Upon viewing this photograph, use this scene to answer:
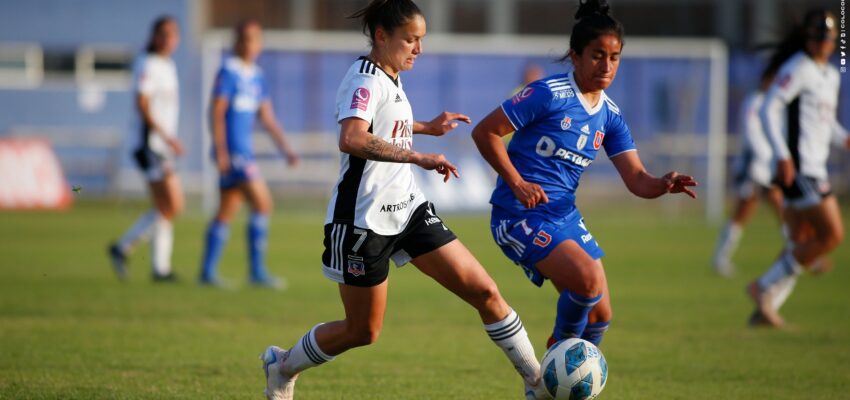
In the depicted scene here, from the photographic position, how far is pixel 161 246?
39.5ft

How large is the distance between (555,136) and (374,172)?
1.20 m

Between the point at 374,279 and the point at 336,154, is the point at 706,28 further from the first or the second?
the point at 374,279

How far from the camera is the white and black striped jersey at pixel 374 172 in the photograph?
217 inches

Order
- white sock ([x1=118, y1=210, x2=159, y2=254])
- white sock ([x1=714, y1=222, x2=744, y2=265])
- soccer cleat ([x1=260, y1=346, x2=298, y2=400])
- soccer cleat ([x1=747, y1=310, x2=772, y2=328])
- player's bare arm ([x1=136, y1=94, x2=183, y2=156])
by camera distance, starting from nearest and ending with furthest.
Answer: soccer cleat ([x1=260, y1=346, x2=298, y2=400])
soccer cleat ([x1=747, y1=310, x2=772, y2=328])
player's bare arm ([x1=136, y1=94, x2=183, y2=156])
white sock ([x1=118, y1=210, x2=159, y2=254])
white sock ([x1=714, y1=222, x2=744, y2=265])

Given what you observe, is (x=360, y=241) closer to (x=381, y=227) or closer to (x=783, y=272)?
(x=381, y=227)

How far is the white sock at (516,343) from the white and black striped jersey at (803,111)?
4.19 metres

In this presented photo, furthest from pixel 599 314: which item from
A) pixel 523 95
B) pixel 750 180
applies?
pixel 750 180

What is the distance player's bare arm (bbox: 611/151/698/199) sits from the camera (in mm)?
5969

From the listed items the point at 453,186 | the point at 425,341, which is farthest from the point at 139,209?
the point at 425,341

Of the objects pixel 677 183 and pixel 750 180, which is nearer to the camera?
pixel 677 183

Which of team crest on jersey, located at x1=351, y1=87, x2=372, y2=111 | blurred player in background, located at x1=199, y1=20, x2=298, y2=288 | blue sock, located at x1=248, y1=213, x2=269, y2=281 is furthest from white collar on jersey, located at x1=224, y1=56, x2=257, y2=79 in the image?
team crest on jersey, located at x1=351, y1=87, x2=372, y2=111

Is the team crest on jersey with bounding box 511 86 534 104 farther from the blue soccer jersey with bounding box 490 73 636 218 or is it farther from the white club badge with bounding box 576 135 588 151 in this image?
the white club badge with bounding box 576 135 588 151

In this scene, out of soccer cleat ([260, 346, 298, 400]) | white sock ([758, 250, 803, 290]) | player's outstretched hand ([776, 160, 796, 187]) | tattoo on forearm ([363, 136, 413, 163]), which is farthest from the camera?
white sock ([758, 250, 803, 290])

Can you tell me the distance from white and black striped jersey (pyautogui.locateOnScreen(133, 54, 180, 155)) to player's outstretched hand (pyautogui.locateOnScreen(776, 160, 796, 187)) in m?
6.49
